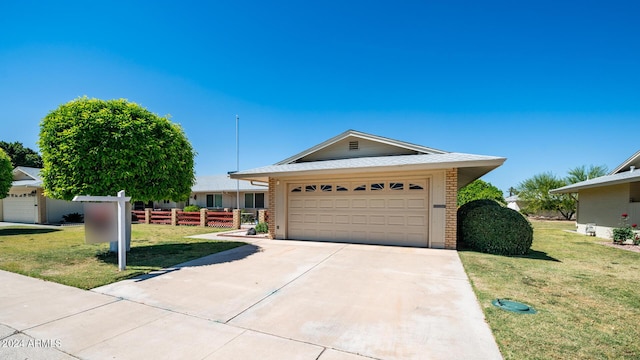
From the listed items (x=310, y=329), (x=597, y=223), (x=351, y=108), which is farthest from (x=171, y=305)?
(x=597, y=223)

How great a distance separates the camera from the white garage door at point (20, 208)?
62.2ft

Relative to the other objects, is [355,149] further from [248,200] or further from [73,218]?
[73,218]

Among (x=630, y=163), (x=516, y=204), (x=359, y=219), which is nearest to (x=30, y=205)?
(x=359, y=219)

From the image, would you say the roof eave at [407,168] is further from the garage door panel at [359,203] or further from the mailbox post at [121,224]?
the mailbox post at [121,224]

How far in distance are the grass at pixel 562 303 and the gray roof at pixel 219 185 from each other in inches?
706

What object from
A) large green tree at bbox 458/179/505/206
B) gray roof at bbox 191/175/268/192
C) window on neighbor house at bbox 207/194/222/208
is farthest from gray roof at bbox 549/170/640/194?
window on neighbor house at bbox 207/194/222/208

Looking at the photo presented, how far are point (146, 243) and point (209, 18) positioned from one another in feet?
30.2

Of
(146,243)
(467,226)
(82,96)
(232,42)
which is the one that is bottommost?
(146,243)

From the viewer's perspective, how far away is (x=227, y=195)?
78.4 ft

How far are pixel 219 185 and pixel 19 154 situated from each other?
31867 millimetres

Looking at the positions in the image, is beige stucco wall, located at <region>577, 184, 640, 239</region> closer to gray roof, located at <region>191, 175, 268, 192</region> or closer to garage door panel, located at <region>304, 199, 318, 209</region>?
garage door panel, located at <region>304, 199, 318, 209</region>

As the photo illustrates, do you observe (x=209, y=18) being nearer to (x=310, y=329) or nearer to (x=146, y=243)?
(x=146, y=243)

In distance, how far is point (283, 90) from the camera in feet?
54.7

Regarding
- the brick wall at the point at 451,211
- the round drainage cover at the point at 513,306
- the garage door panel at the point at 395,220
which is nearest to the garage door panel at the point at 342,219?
the garage door panel at the point at 395,220
